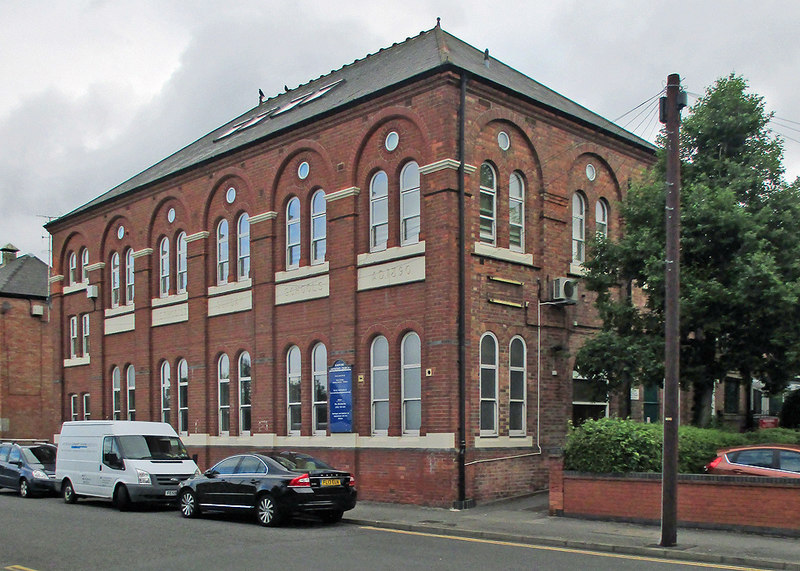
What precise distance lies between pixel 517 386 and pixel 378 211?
17.8 ft

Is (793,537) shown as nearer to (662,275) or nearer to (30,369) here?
(662,275)

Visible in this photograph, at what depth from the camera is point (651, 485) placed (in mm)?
15625

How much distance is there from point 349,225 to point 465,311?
4209mm

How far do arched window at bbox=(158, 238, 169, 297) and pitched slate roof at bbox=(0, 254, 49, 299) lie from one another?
1789cm

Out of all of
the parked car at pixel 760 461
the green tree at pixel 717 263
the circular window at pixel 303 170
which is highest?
the circular window at pixel 303 170

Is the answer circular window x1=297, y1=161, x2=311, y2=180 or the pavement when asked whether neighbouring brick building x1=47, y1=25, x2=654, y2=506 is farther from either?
the pavement

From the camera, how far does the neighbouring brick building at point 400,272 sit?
770 inches

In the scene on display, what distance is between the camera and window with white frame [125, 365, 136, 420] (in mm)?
30497

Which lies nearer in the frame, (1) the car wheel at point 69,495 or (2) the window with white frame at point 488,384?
(2) the window with white frame at point 488,384

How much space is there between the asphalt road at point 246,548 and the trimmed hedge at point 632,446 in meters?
3.14

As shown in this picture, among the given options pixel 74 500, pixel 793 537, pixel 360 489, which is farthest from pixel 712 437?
pixel 74 500

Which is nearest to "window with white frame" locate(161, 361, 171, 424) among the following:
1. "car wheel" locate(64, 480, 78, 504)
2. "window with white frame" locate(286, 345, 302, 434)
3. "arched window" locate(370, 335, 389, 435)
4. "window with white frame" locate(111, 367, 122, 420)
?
"window with white frame" locate(111, 367, 122, 420)

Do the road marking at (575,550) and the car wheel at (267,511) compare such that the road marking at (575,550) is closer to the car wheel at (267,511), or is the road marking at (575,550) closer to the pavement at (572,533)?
the pavement at (572,533)

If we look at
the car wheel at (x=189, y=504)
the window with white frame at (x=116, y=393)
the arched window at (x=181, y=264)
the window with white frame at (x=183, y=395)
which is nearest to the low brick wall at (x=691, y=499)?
the car wheel at (x=189, y=504)
